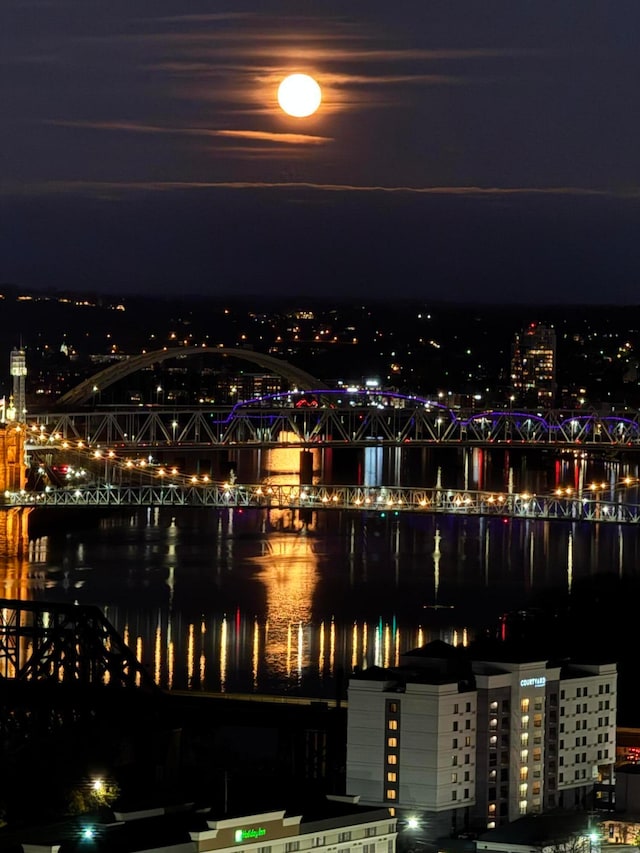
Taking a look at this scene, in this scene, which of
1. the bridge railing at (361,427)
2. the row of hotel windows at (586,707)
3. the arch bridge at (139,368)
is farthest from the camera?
the arch bridge at (139,368)

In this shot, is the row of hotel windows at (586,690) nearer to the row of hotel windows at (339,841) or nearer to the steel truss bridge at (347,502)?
the row of hotel windows at (339,841)

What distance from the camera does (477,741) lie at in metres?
26.2

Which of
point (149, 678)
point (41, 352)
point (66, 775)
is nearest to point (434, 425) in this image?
point (41, 352)

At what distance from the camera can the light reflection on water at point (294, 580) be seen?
3531 centimetres

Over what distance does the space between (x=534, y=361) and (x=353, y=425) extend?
44.2 m

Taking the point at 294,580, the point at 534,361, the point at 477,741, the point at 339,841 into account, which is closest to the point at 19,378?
the point at 294,580

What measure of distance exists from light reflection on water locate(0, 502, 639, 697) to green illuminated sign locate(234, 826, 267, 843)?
922 cm

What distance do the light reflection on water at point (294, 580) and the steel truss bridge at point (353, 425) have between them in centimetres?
639

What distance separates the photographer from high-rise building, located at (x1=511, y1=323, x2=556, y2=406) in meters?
119

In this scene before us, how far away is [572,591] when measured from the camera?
→ 43406 millimetres

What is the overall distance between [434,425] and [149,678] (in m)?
44.1

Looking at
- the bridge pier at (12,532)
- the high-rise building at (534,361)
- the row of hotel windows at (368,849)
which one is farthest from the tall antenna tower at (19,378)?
the high-rise building at (534,361)

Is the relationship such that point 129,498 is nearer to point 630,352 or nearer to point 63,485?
point 63,485

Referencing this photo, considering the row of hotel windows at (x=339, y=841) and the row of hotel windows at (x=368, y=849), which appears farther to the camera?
the row of hotel windows at (x=368, y=849)
